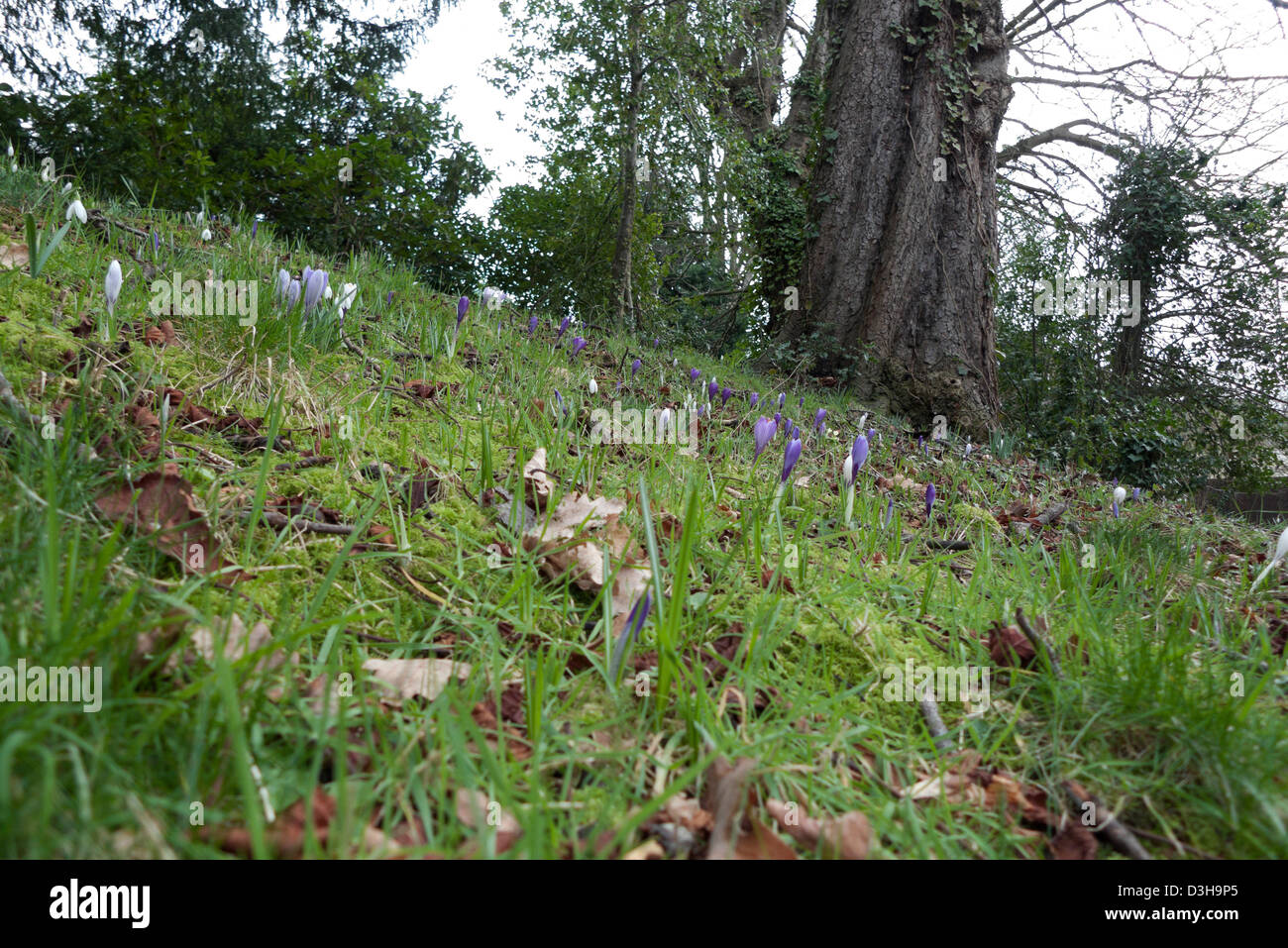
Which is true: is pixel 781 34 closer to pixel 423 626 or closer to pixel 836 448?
pixel 836 448

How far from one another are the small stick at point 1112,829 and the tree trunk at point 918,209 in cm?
583

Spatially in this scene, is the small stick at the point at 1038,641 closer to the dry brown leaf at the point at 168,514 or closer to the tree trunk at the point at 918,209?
the dry brown leaf at the point at 168,514

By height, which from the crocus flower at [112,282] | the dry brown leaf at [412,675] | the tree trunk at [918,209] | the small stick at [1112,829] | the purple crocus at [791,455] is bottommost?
the small stick at [1112,829]

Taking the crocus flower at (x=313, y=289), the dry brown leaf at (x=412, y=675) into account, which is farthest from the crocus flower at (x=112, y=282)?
the dry brown leaf at (x=412, y=675)

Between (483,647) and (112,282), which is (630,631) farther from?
(112,282)

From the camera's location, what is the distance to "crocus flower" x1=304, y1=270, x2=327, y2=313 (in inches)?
100

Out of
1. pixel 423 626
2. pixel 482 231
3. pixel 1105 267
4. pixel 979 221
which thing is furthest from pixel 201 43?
pixel 1105 267

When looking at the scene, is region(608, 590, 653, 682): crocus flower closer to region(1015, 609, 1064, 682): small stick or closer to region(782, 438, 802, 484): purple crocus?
region(1015, 609, 1064, 682): small stick

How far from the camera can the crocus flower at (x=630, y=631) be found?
1.28 metres

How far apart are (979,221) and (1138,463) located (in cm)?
455

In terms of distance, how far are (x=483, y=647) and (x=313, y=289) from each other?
1.79 m

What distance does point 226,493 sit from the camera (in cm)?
165

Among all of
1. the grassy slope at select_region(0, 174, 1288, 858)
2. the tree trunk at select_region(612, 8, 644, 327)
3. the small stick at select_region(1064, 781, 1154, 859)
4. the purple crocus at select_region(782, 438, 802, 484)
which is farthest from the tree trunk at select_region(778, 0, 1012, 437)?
the small stick at select_region(1064, 781, 1154, 859)

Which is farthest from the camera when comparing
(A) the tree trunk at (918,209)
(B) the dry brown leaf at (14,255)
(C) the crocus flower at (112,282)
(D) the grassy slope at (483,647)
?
(A) the tree trunk at (918,209)
